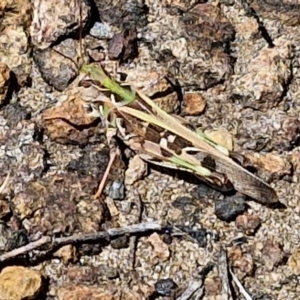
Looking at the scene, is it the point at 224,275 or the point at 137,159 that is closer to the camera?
the point at 224,275

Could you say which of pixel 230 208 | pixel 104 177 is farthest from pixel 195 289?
pixel 104 177

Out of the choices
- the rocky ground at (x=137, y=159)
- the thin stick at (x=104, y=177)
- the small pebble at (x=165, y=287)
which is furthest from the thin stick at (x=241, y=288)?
the thin stick at (x=104, y=177)

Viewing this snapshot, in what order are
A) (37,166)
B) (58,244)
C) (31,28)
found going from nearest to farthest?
(58,244), (37,166), (31,28)

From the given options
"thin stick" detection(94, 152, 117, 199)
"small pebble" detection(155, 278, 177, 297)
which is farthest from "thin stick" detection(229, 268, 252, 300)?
"thin stick" detection(94, 152, 117, 199)

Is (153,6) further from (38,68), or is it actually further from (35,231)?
(35,231)

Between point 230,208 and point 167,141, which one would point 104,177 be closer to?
point 167,141

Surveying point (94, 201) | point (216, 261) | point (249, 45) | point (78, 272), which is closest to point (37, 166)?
point (94, 201)

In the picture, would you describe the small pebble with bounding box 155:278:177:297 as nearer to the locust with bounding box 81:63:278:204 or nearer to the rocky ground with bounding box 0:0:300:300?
the rocky ground with bounding box 0:0:300:300
